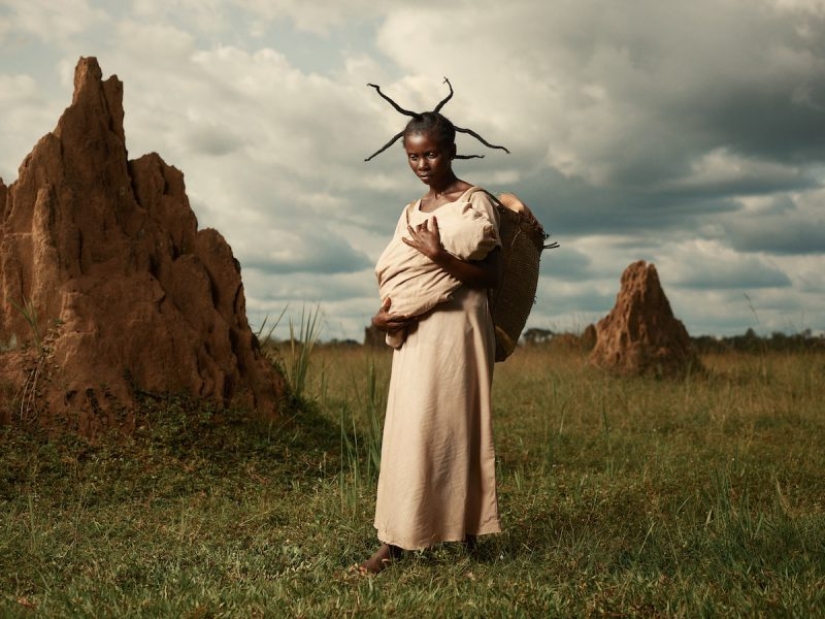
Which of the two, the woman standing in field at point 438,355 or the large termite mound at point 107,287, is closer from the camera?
the woman standing in field at point 438,355

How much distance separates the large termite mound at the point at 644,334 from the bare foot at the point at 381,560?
9387 mm

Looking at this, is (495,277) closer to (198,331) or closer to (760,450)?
(198,331)

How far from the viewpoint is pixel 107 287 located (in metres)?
8.29

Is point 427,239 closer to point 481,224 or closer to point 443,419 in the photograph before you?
point 481,224

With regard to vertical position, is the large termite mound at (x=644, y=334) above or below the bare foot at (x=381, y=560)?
above

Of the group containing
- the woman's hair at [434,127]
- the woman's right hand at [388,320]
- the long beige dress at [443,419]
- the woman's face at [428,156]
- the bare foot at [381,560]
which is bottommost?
the bare foot at [381,560]

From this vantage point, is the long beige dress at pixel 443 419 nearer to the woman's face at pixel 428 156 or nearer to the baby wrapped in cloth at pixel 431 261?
the baby wrapped in cloth at pixel 431 261

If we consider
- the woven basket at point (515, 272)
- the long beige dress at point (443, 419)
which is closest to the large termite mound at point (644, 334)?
the woven basket at point (515, 272)

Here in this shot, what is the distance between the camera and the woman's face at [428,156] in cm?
464

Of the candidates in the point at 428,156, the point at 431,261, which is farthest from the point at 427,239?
the point at 428,156

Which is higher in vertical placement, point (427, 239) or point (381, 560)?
point (427, 239)

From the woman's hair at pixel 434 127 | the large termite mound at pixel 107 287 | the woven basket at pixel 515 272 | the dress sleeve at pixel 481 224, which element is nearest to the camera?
the dress sleeve at pixel 481 224

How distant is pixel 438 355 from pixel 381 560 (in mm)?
1059

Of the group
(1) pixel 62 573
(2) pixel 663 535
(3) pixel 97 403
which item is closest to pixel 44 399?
(3) pixel 97 403
